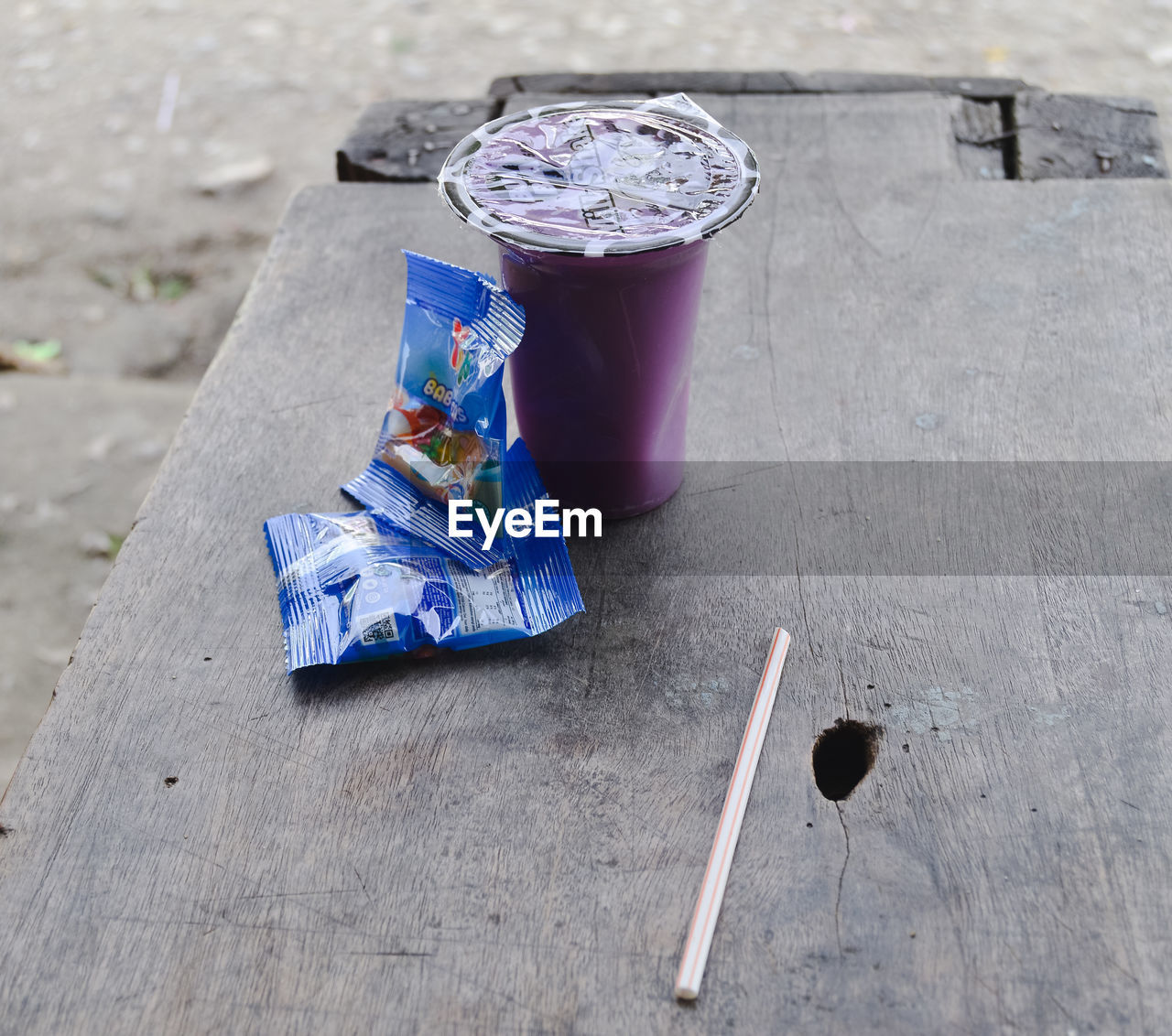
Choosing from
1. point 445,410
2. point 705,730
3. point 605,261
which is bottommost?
point 705,730

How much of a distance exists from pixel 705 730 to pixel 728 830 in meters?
0.10

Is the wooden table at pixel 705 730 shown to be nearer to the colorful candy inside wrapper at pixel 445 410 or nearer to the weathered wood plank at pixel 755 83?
the colorful candy inside wrapper at pixel 445 410

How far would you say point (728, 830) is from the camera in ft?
2.59

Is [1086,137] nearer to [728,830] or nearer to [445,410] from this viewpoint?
[445,410]

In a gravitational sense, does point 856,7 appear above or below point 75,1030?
below

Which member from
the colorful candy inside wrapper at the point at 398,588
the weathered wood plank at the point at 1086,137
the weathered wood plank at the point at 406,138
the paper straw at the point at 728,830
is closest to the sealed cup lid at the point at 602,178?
the colorful candy inside wrapper at the point at 398,588

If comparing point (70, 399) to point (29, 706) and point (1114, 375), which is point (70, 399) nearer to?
point (29, 706)

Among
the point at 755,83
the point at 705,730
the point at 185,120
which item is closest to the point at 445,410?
the point at 705,730

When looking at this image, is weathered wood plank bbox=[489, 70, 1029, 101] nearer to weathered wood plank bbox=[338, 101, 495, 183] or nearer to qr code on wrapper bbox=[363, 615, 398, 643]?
weathered wood plank bbox=[338, 101, 495, 183]

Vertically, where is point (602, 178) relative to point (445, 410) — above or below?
above

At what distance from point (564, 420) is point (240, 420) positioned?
0.39 m

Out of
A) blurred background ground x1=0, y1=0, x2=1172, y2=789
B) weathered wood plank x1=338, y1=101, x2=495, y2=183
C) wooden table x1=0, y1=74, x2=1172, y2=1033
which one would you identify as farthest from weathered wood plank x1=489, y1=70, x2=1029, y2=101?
blurred background ground x1=0, y1=0, x2=1172, y2=789

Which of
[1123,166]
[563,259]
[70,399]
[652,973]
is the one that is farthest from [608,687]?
[70,399]

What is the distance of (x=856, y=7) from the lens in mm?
3432
